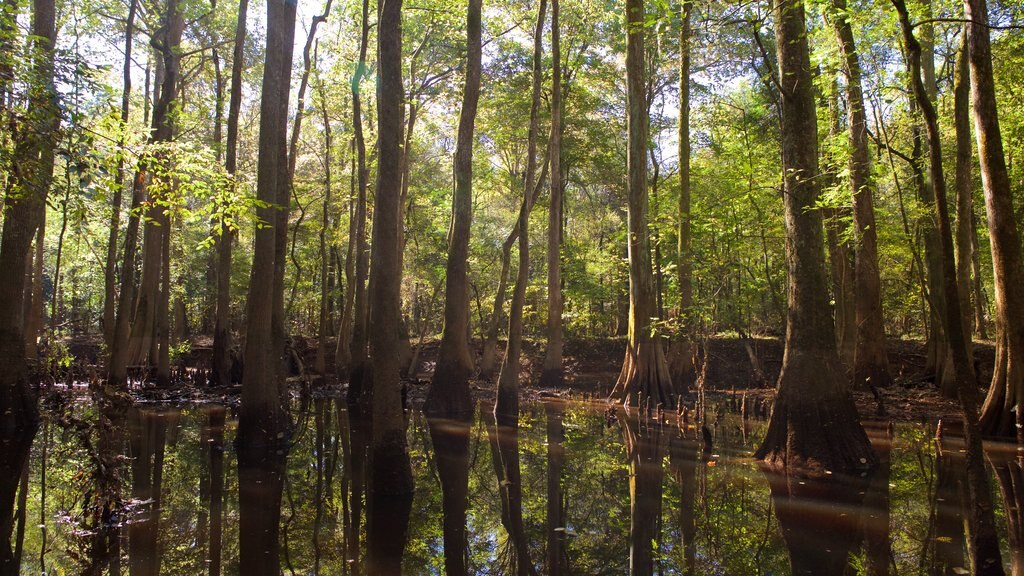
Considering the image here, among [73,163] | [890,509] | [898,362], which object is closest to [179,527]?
[73,163]

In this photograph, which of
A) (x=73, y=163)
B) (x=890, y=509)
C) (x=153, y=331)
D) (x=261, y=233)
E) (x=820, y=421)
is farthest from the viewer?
(x=153, y=331)

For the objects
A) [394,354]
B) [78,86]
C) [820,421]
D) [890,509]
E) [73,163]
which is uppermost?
[78,86]

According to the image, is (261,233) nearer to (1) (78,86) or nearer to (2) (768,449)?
(1) (78,86)

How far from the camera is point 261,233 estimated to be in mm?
10062

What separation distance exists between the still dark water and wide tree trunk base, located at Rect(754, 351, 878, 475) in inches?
15.8

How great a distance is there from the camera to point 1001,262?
917 centimetres

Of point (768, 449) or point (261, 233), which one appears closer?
point (768, 449)

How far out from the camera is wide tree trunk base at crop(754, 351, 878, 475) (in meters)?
8.04

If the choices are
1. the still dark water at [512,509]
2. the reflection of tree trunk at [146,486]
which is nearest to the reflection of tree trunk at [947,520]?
the still dark water at [512,509]

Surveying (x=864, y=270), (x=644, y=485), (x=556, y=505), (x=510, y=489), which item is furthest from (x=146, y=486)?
(x=864, y=270)

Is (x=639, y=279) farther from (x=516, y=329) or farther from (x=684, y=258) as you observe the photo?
(x=516, y=329)

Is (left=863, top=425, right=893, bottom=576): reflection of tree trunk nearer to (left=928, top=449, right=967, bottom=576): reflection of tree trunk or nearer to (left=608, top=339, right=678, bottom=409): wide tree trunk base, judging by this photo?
(left=928, top=449, right=967, bottom=576): reflection of tree trunk

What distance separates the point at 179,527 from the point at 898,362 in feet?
64.1

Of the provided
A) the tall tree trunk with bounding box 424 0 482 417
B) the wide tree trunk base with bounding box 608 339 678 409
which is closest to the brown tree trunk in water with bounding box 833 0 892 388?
the wide tree trunk base with bounding box 608 339 678 409
